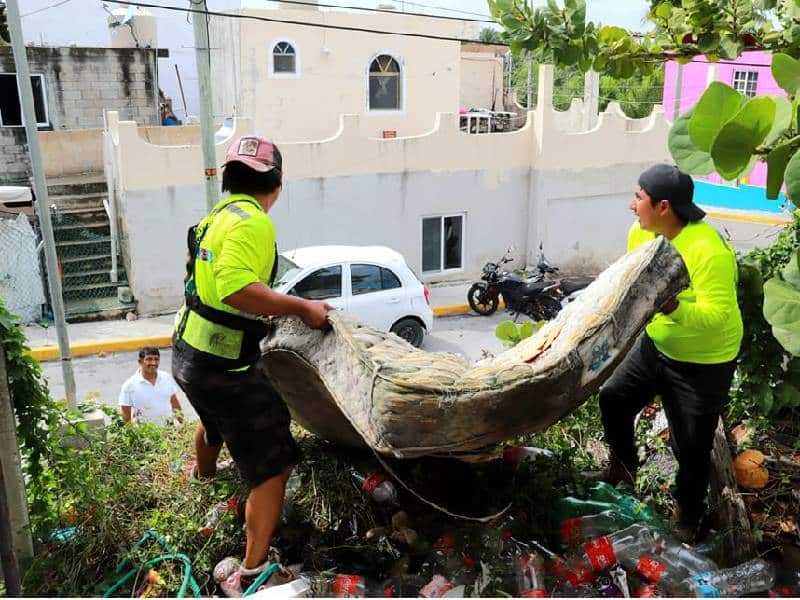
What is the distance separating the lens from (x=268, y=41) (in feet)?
52.9

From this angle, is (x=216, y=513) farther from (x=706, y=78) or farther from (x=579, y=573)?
(x=706, y=78)

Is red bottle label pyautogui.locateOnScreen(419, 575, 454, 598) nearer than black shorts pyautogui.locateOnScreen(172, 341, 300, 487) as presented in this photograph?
Yes

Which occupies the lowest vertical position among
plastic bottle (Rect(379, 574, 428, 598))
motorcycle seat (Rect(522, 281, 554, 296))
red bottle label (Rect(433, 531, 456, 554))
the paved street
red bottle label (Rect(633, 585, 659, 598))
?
the paved street

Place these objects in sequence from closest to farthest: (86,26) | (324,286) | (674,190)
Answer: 1. (674,190)
2. (324,286)
3. (86,26)

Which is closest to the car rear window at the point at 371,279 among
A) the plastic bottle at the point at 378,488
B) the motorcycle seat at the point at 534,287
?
the motorcycle seat at the point at 534,287

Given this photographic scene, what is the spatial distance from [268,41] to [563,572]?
1494cm

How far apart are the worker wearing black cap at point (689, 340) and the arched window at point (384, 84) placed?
15.0 metres

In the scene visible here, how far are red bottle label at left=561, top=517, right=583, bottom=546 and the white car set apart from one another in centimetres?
662

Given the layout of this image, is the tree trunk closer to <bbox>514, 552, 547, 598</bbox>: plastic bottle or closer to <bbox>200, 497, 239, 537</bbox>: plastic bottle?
<bbox>514, 552, 547, 598</bbox>: plastic bottle

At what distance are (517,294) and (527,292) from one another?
0.61 feet

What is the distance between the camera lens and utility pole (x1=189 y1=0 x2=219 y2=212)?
7.81 metres

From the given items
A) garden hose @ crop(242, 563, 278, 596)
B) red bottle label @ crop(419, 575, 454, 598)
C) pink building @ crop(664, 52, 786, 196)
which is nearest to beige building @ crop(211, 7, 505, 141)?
pink building @ crop(664, 52, 786, 196)

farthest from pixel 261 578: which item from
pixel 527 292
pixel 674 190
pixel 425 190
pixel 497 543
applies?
pixel 425 190

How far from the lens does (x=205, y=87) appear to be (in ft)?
26.5
